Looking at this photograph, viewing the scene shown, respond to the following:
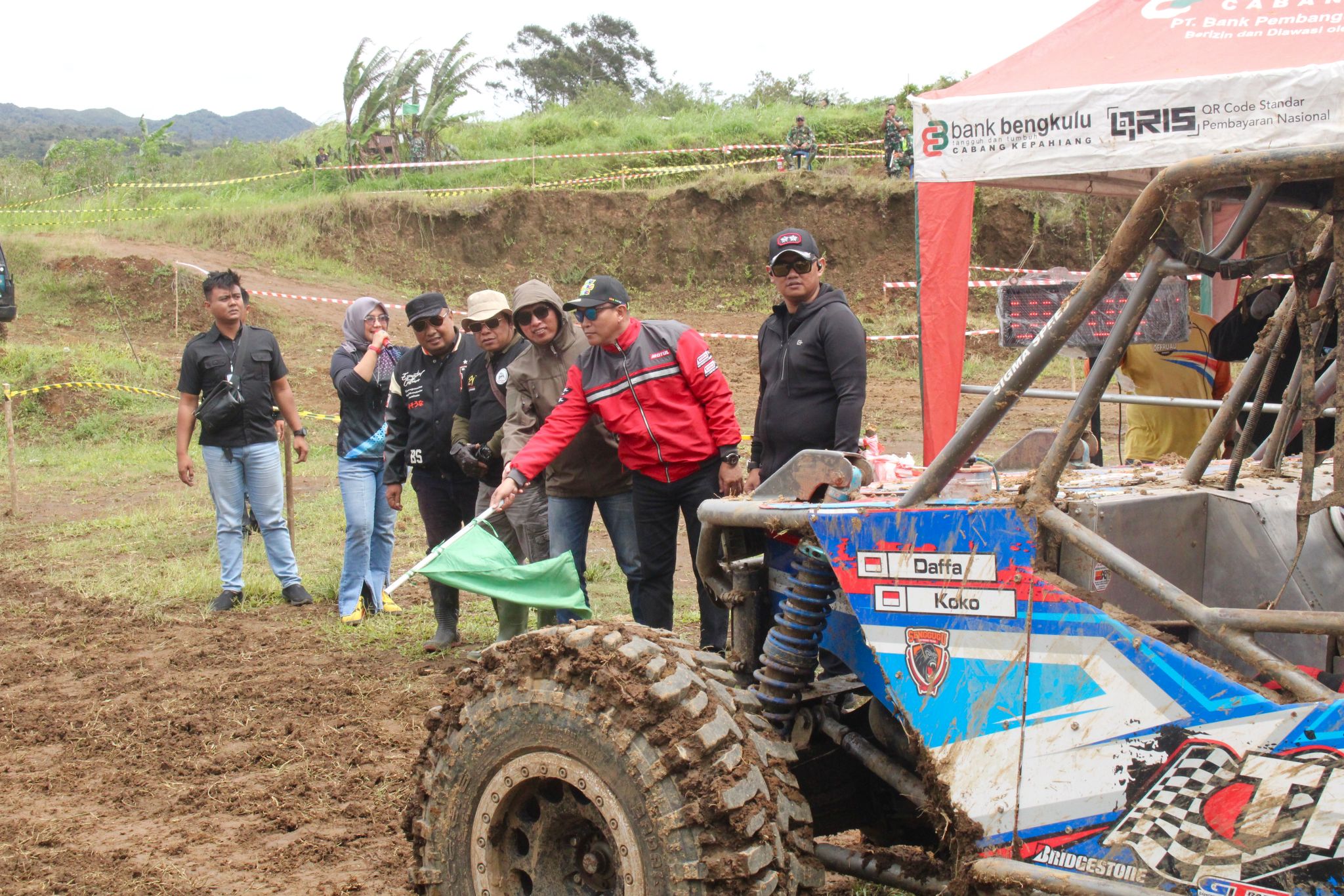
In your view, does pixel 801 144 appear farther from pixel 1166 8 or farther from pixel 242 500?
pixel 1166 8

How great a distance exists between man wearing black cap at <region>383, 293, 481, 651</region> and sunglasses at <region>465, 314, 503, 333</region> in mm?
366

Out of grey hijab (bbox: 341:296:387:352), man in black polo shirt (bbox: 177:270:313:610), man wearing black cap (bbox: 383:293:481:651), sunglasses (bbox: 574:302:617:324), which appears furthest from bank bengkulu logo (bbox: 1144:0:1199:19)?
man in black polo shirt (bbox: 177:270:313:610)

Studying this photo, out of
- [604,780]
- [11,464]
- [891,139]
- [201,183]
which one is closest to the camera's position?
[604,780]

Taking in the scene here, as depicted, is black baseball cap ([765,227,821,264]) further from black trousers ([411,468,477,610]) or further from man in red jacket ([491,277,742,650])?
black trousers ([411,468,477,610])

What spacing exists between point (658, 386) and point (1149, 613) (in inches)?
108

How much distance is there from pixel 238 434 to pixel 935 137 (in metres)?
4.63

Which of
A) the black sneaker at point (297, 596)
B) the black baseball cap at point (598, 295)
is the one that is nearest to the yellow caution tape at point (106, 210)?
the black sneaker at point (297, 596)

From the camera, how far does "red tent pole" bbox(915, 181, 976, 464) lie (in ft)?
22.3

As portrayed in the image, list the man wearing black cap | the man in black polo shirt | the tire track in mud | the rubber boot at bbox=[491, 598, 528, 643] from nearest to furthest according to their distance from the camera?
1. the tire track in mud
2. the rubber boot at bbox=[491, 598, 528, 643]
3. the man wearing black cap
4. the man in black polo shirt

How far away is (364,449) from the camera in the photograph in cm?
707

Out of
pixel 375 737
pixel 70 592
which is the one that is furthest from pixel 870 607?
pixel 70 592

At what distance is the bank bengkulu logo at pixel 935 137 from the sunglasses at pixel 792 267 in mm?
1383

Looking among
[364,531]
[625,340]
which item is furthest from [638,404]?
[364,531]

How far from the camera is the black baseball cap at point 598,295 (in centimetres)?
484
